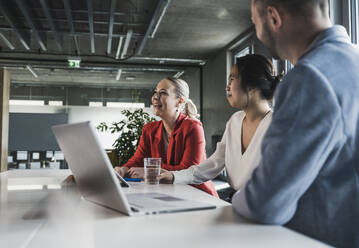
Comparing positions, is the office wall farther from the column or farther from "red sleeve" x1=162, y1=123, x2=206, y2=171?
"red sleeve" x1=162, y1=123, x2=206, y2=171

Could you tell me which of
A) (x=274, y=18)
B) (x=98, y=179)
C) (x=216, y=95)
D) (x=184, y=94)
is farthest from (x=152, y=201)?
(x=216, y=95)

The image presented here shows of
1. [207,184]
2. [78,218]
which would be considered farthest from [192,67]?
[78,218]

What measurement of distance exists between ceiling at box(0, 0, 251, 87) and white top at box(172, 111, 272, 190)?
334 centimetres

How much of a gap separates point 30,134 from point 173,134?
6.85 m

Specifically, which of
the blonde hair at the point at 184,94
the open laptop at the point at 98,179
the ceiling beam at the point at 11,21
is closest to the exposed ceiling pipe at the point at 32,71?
the ceiling beam at the point at 11,21

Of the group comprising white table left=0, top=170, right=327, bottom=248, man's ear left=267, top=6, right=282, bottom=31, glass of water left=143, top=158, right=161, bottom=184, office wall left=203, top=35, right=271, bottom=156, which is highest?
office wall left=203, top=35, right=271, bottom=156

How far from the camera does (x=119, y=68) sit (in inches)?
371

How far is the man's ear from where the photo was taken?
934mm

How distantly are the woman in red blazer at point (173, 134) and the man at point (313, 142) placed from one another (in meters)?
1.20

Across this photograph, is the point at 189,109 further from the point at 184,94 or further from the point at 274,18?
the point at 274,18

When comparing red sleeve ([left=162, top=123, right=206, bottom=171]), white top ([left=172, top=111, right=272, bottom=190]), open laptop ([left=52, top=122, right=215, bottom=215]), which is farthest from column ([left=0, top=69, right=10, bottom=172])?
open laptop ([left=52, top=122, right=215, bottom=215])

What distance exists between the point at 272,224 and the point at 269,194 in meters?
0.09

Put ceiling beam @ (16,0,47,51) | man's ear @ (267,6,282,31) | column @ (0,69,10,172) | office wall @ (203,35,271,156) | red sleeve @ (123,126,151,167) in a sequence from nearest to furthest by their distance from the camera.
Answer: man's ear @ (267,6,282,31) < red sleeve @ (123,126,151,167) < column @ (0,69,10,172) < ceiling beam @ (16,0,47,51) < office wall @ (203,35,271,156)

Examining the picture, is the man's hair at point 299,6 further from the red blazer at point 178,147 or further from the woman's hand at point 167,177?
the red blazer at point 178,147
